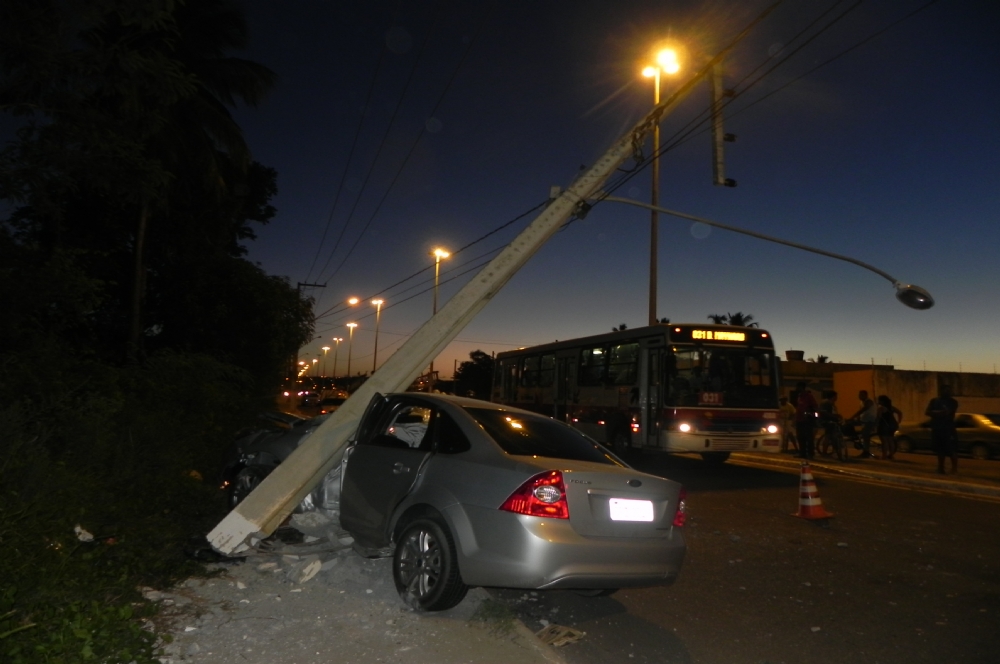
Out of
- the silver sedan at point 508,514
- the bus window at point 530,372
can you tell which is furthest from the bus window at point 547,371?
the silver sedan at point 508,514

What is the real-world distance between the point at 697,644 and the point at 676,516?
34.6 inches

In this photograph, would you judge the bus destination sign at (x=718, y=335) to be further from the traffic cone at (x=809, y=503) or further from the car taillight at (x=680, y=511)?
the car taillight at (x=680, y=511)

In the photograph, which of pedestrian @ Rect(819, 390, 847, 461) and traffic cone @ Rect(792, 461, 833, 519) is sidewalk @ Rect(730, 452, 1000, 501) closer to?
pedestrian @ Rect(819, 390, 847, 461)

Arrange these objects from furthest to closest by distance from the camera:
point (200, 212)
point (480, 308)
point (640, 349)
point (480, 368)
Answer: point (480, 368), point (200, 212), point (640, 349), point (480, 308)

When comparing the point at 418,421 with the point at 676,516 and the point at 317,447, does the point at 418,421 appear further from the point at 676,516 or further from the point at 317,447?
the point at 676,516

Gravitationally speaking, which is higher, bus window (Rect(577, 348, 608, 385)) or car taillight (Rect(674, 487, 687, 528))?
bus window (Rect(577, 348, 608, 385))

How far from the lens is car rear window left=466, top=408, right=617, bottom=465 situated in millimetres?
6117

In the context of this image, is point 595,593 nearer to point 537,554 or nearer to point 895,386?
point 537,554

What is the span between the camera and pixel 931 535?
949 cm

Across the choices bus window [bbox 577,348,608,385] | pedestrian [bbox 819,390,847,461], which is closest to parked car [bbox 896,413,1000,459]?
pedestrian [bbox 819,390,847,461]

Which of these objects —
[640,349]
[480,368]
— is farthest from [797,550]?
[480,368]

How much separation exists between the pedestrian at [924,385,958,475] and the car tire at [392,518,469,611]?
1356 cm

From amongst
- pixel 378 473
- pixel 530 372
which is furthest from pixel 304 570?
pixel 530 372

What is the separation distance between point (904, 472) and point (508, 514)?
564 inches
